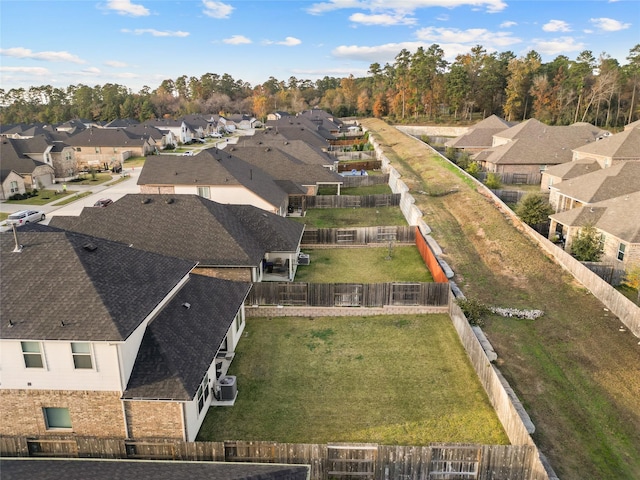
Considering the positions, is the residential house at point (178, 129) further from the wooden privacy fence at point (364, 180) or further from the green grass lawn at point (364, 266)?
the green grass lawn at point (364, 266)

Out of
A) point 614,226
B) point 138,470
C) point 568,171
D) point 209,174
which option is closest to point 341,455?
point 138,470

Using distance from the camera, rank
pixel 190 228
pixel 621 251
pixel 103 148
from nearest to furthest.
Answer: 1. pixel 190 228
2. pixel 621 251
3. pixel 103 148

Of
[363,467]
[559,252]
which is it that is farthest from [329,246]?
[363,467]

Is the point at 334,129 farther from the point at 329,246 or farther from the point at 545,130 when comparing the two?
the point at 329,246

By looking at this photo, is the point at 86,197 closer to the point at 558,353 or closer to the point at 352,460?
the point at 352,460

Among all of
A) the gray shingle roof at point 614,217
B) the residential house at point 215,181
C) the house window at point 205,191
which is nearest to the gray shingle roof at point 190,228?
the residential house at point 215,181

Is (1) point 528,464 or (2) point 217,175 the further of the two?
(2) point 217,175
